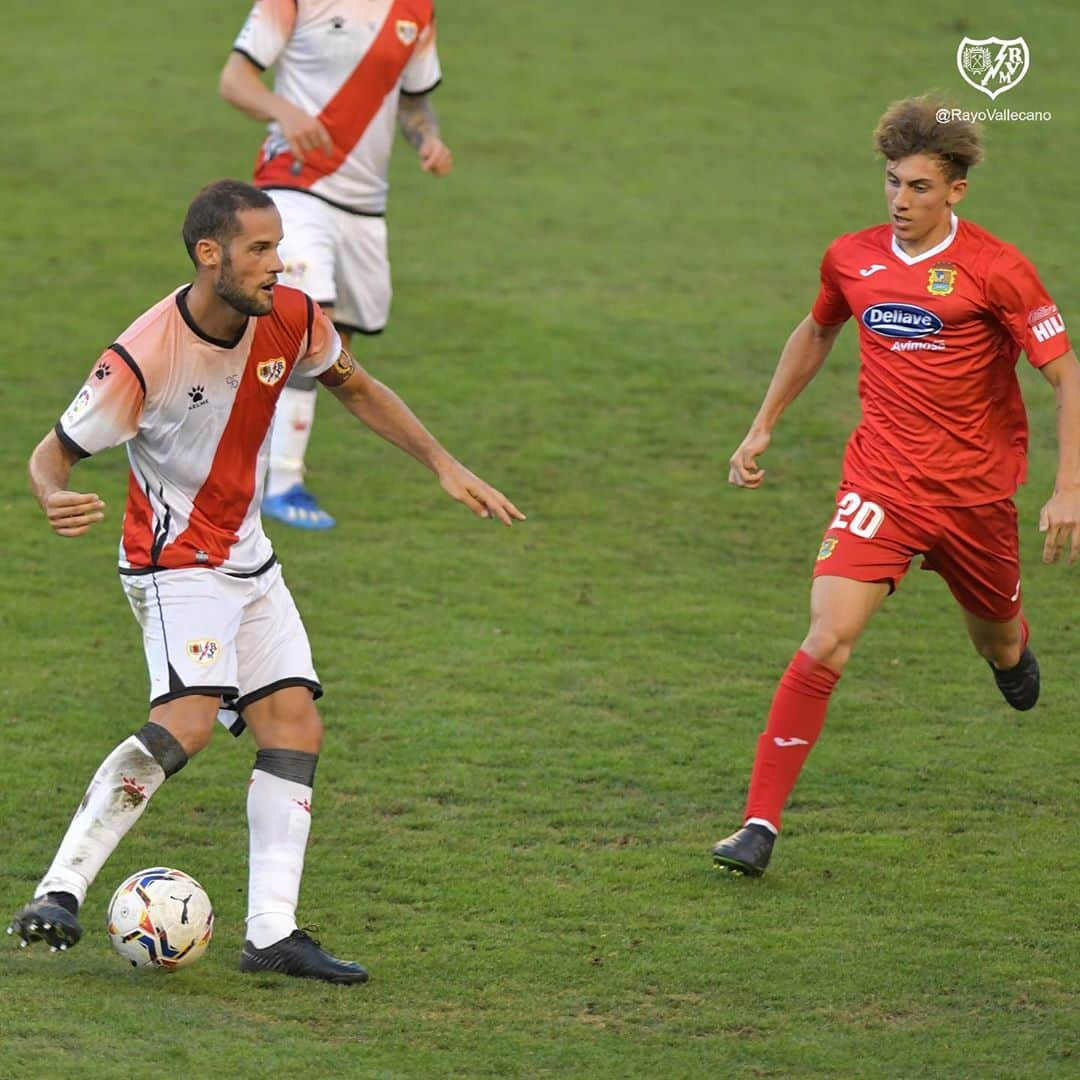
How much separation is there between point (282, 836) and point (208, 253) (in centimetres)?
159

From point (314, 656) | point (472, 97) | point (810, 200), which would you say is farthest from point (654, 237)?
point (314, 656)

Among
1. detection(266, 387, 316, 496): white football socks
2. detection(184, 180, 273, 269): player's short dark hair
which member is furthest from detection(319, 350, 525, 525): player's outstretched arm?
detection(266, 387, 316, 496): white football socks

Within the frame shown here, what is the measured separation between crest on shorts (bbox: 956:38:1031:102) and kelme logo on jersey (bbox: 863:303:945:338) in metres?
11.9

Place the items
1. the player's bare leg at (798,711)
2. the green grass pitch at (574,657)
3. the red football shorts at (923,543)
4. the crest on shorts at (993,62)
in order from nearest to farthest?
the green grass pitch at (574,657), the player's bare leg at (798,711), the red football shorts at (923,543), the crest on shorts at (993,62)

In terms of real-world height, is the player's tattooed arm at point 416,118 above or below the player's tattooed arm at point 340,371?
above

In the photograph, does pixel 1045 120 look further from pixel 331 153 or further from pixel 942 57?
pixel 331 153

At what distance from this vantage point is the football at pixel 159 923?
5.07 m

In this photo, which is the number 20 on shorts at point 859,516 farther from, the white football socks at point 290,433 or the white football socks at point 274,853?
the white football socks at point 290,433

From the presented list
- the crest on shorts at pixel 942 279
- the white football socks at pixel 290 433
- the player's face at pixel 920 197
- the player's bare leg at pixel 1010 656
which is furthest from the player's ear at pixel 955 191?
the white football socks at pixel 290 433

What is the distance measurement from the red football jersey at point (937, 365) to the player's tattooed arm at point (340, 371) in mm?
1664

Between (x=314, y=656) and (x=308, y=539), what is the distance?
1.57 meters

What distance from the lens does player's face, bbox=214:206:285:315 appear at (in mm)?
5176

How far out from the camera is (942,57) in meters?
17.9

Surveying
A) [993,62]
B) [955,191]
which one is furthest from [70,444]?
[993,62]
